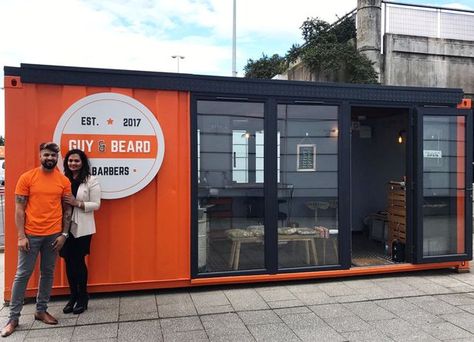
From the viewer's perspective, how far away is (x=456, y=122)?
6.07 m

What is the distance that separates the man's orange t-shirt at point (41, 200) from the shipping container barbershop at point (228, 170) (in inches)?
27.5

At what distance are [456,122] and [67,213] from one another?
5.11 m

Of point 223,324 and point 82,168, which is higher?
point 82,168

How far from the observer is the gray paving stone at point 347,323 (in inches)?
164

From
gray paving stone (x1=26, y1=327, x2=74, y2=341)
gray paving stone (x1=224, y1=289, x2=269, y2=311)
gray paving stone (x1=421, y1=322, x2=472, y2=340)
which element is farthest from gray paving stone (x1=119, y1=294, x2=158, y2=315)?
gray paving stone (x1=421, y1=322, x2=472, y2=340)

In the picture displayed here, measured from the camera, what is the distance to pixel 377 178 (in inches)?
339

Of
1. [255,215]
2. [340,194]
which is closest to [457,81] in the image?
[340,194]

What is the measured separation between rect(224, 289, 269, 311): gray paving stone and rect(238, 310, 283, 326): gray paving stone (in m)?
0.12

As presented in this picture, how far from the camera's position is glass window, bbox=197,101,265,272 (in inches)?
208

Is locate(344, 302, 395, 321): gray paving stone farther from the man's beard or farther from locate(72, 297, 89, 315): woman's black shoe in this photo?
the man's beard

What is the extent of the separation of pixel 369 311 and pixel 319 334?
0.87m

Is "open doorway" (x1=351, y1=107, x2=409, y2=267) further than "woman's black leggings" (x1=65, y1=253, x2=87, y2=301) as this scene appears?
Yes

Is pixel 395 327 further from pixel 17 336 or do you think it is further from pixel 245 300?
pixel 17 336

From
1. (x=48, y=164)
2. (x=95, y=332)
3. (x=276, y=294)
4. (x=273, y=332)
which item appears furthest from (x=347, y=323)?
(x=48, y=164)
